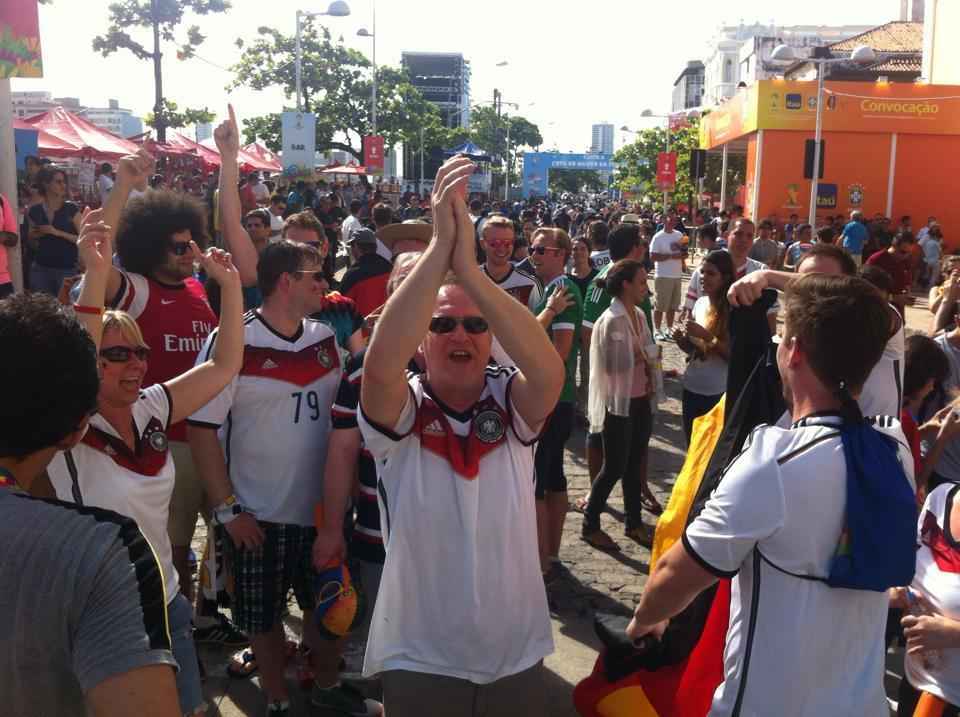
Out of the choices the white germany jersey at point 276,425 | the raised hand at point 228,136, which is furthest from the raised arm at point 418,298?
the raised hand at point 228,136

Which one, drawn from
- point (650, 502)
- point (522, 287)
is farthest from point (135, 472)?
point (650, 502)

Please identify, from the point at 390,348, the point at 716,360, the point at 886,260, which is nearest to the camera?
the point at 390,348

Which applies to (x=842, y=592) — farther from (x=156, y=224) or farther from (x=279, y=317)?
(x=156, y=224)

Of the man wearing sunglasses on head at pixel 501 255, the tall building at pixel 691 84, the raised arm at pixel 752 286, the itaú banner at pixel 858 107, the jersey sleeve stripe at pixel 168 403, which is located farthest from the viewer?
the tall building at pixel 691 84

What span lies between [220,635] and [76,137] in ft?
60.8

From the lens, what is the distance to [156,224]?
4180 mm

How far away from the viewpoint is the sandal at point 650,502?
6820 millimetres

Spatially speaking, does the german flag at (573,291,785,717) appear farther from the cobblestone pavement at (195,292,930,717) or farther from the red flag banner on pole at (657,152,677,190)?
→ the red flag banner on pole at (657,152,677,190)

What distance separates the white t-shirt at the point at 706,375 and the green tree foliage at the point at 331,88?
2249 inches

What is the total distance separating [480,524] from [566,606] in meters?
2.84

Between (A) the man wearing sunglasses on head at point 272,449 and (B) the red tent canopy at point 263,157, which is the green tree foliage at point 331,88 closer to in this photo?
(B) the red tent canopy at point 263,157

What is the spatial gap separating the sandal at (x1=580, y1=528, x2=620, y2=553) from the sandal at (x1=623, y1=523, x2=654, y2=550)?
5.6 inches

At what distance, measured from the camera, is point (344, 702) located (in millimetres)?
3945

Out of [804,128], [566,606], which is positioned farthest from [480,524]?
[804,128]
